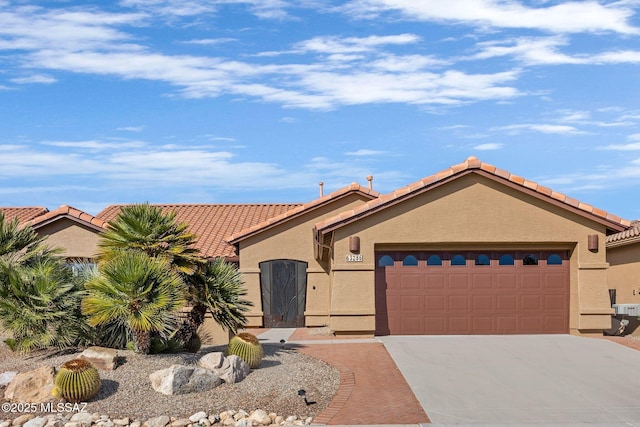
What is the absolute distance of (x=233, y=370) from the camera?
1291 cm

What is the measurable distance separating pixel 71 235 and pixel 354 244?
11.3m

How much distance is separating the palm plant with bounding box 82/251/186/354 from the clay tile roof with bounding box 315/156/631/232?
660 cm

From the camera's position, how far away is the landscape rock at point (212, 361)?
42.3 ft

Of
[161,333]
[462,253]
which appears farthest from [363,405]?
[462,253]

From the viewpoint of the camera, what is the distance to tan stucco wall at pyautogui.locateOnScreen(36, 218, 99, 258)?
25297 millimetres

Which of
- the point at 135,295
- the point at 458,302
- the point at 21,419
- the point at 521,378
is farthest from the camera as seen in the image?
the point at 458,302

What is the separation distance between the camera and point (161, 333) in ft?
44.8

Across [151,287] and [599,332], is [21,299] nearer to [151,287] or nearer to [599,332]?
[151,287]

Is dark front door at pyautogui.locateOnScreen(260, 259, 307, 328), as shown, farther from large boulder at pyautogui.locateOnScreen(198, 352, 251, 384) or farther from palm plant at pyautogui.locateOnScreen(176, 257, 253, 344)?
large boulder at pyautogui.locateOnScreen(198, 352, 251, 384)

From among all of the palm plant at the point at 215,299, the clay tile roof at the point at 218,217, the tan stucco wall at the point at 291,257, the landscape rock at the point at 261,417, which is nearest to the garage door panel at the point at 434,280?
the tan stucco wall at the point at 291,257

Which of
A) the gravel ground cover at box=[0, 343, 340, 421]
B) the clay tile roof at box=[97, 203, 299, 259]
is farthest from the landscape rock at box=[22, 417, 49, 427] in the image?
the clay tile roof at box=[97, 203, 299, 259]

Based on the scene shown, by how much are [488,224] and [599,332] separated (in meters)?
4.26

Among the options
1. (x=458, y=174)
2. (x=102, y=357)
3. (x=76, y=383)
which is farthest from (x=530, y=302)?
(x=76, y=383)

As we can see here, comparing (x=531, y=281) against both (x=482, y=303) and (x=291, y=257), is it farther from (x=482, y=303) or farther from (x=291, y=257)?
(x=291, y=257)
